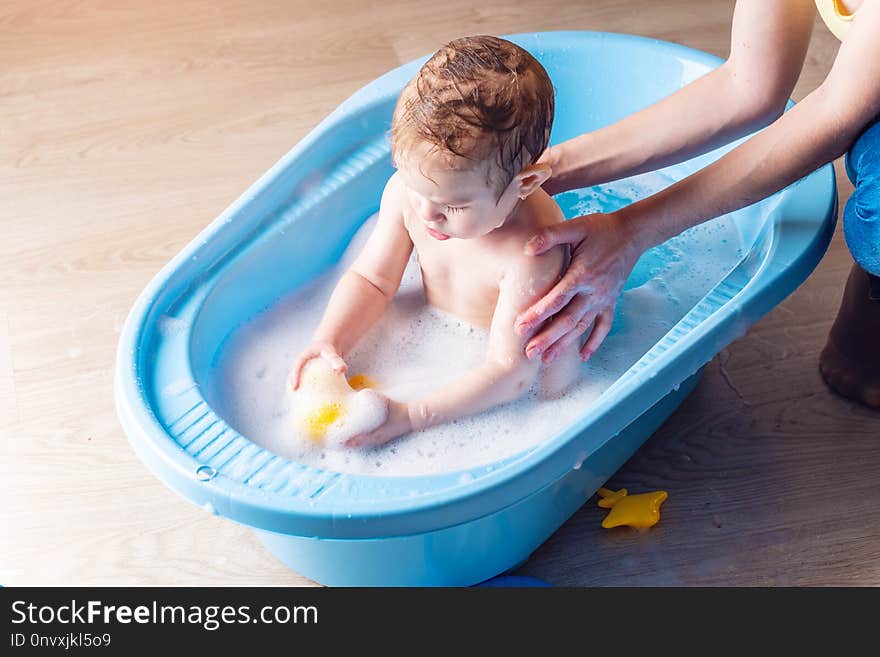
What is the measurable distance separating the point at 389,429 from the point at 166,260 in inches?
23.9

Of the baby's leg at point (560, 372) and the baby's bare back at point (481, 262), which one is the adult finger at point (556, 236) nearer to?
the baby's bare back at point (481, 262)

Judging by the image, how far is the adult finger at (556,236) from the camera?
3.41ft

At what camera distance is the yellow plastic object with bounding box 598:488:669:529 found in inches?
46.1

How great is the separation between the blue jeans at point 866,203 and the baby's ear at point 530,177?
13.6 inches

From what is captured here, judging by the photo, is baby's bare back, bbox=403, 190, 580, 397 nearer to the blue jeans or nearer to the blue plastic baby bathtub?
the blue plastic baby bathtub

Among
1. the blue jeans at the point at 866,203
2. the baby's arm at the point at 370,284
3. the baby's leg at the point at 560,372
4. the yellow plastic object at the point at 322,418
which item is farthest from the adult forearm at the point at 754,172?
the yellow plastic object at the point at 322,418

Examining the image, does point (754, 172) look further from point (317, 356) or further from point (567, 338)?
point (317, 356)

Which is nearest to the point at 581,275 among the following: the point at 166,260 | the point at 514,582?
the point at 514,582

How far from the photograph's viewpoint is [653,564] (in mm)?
1141

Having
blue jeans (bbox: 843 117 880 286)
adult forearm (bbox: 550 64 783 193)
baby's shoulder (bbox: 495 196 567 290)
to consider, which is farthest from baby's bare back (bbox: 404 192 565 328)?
blue jeans (bbox: 843 117 880 286)

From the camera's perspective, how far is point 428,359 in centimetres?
121

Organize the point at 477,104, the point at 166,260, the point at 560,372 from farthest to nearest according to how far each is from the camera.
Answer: the point at 166,260
the point at 560,372
the point at 477,104

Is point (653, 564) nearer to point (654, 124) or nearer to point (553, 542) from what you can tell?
point (553, 542)

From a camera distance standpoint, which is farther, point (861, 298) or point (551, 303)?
point (861, 298)
